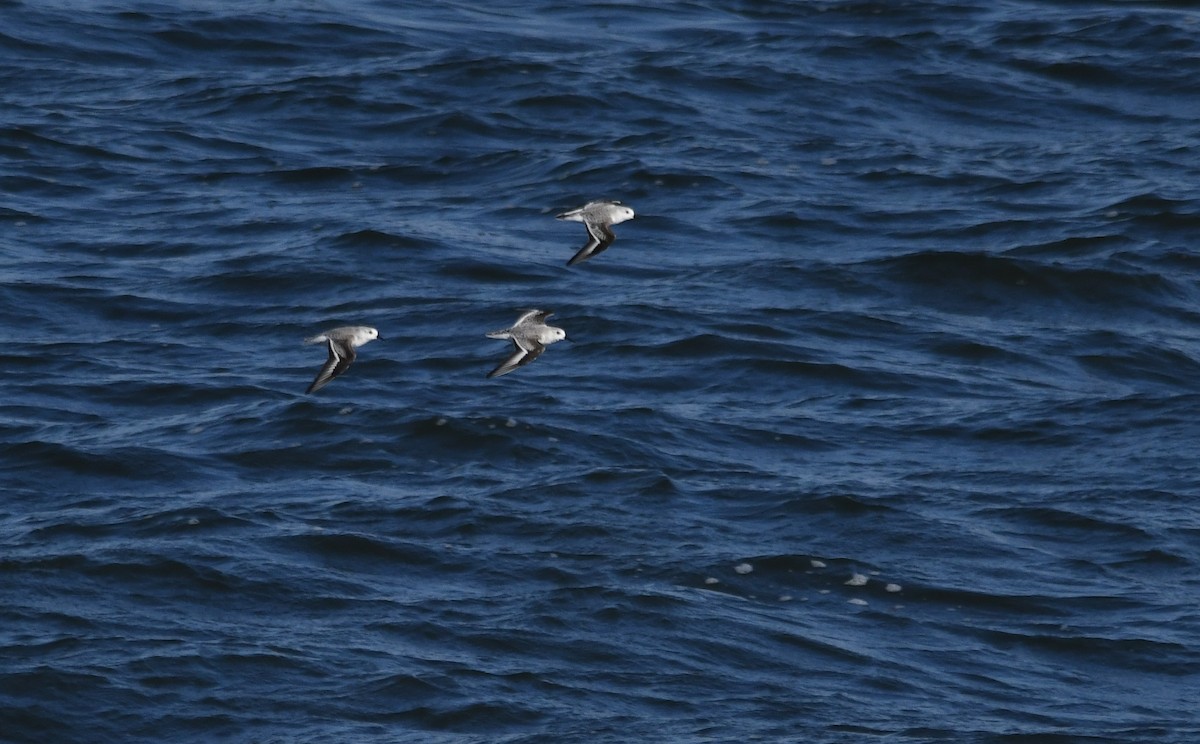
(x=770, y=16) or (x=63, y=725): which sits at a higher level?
(x=770, y=16)

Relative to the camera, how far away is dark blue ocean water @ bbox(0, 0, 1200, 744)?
17438mm

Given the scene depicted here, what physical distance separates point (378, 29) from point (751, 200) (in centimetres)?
866

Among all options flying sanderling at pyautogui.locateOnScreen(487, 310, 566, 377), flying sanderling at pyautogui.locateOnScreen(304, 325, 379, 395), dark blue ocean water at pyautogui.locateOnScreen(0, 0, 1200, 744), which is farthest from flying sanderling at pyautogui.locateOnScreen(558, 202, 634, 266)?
dark blue ocean water at pyautogui.locateOnScreen(0, 0, 1200, 744)

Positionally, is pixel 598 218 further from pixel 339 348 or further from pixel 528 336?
pixel 339 348

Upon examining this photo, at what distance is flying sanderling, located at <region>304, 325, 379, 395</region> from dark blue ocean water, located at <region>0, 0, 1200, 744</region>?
6.80 feet

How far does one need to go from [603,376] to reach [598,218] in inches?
188

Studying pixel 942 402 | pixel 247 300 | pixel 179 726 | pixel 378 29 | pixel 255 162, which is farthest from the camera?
pixel 378 29

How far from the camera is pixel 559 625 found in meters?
18.0

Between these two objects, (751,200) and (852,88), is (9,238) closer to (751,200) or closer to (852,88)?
(751,200)

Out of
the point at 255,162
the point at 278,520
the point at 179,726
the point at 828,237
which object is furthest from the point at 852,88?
the point at 179,726

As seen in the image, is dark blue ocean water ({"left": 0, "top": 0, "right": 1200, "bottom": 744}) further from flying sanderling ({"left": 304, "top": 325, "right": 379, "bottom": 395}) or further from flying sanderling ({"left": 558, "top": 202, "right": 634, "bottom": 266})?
flying sanderling ({"left": 558, "top": 202, "right": 634, "bottom": 266})

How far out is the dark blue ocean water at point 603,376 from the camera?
17.4 meters

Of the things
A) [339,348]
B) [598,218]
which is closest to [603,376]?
[598,218]

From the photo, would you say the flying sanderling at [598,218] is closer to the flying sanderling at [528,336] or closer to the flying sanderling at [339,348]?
the flying sanderling at [528,336]
